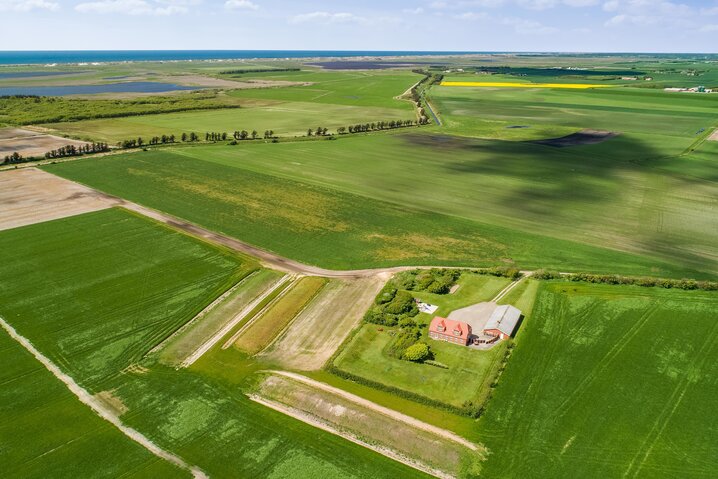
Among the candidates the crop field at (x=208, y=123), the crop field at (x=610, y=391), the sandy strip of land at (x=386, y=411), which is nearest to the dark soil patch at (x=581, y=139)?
the crop field at (x=208, y=123)

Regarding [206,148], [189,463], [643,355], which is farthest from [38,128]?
[643,355]

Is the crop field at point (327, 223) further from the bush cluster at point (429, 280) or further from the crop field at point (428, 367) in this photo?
the crop field at point (428, 367)

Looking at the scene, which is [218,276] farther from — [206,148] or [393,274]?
[206,148]

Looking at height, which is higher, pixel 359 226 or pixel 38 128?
pixel 38 128

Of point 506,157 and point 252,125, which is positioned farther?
point 252,125

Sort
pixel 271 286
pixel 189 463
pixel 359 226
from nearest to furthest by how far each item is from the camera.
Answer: pixel 189 463 < pixel 271 286 < pixel 359 226

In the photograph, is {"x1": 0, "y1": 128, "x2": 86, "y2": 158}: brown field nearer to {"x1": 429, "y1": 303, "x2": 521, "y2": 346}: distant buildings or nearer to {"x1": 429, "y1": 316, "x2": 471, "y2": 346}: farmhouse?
{"x1": 429, "y1": 316, "x2": 471, "y2": 346}: farmhouse


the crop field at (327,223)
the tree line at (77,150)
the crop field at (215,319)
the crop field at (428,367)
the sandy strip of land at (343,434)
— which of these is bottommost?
the sandy strip of land at (343,434)
